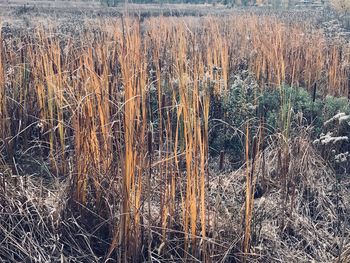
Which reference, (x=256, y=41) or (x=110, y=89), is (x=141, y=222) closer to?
(x=110, y=89)

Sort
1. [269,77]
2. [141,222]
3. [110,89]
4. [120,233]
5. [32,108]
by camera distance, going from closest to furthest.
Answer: [120,233]
[141,222]
[110,89]
[32,108]
[269,77]

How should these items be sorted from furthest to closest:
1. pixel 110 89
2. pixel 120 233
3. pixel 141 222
Result: 1. pixel 110 89
2. pixel 141 222
3. pixel 120 233

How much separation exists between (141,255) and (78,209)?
34cm

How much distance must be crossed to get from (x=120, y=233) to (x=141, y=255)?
24cm

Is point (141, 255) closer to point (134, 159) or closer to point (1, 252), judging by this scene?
point (134, 159)

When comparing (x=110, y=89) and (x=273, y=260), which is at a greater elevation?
(x=110, y=89)

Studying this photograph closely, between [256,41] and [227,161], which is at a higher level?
[256,41]

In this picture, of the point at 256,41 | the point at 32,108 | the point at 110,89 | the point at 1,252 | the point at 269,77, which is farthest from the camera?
A: the point at 256,41

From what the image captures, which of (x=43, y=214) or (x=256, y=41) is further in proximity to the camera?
(x=256, y=41)

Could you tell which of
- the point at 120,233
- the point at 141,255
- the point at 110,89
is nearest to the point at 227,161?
the point at 110,89

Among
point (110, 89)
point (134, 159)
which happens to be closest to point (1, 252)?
point (134, 159)

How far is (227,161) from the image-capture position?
2.68 m

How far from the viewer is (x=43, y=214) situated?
1.74 metres

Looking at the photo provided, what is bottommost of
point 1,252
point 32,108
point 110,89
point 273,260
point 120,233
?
point 273,260
